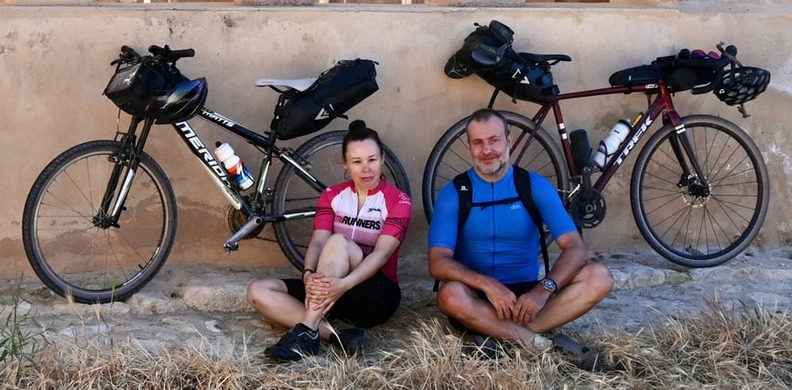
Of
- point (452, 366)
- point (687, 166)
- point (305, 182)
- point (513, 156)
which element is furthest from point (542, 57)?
point (452, 366)

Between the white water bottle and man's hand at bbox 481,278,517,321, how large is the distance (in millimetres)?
1543

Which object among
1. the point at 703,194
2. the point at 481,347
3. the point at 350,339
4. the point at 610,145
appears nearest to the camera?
the point at 481,347

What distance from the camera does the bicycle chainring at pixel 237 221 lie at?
563cm

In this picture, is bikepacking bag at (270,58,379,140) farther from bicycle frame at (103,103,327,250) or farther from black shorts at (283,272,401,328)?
black shorts at (283,272,401,328)

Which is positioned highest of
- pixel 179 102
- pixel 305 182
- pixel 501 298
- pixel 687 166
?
pixel 179 102

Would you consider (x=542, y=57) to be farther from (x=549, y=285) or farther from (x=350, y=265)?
(x=350, y=265)

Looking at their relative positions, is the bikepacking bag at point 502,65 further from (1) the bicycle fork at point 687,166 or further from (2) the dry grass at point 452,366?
(2) the dry grass at point 452,366

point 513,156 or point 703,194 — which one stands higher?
point 513,156

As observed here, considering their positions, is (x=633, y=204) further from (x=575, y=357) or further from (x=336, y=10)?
(x=336, y=10)

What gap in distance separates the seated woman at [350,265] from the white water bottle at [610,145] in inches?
56.3

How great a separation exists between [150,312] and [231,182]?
78 cm

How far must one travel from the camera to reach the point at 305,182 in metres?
5.88

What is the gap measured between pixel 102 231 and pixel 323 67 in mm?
1519

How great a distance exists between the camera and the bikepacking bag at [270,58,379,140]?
5.54m
